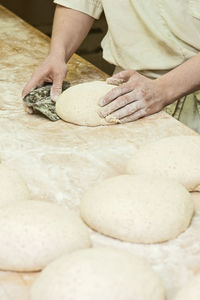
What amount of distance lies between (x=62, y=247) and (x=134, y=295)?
0.73ft

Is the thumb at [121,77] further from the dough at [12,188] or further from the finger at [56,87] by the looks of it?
the dough at [12,188]

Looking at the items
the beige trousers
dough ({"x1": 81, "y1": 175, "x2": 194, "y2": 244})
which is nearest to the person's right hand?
the beige trousers

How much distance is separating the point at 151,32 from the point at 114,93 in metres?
0.43

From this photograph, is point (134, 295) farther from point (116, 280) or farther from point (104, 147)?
point (104, 147)

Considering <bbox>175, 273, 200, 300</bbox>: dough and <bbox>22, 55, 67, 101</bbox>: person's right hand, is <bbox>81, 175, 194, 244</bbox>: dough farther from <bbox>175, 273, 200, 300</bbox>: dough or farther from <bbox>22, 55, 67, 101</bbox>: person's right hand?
<bbox>22, 55, 67, 101</bbox>: person's right hand

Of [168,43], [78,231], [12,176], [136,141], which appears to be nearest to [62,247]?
[78,231]

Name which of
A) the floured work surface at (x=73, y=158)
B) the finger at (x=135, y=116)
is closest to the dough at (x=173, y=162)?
the floured work surface at (x=73, y=158)

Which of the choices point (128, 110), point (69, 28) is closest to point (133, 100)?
point (128, 110)

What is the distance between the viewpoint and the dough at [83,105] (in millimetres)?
1712

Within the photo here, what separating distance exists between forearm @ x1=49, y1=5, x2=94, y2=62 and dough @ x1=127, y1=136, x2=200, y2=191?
90cm

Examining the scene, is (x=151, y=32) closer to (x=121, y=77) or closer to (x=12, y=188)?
(x=121, y=77)

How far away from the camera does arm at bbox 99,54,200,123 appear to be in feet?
5.70

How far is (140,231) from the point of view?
44.9 inches

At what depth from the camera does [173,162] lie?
1363mm
